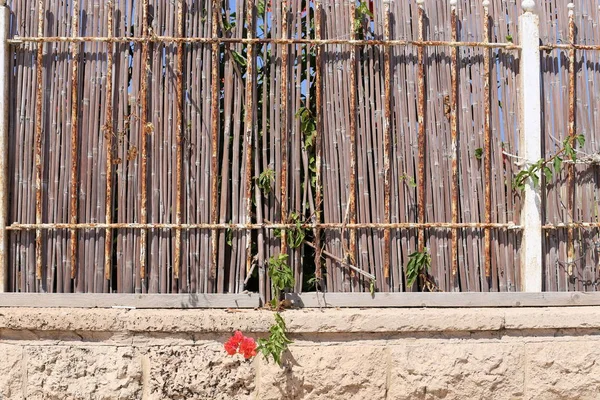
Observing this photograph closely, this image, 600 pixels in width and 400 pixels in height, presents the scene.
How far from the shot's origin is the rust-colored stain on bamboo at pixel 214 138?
414cm

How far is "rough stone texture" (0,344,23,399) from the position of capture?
401 cm

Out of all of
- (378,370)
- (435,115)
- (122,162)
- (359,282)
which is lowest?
(378,370)

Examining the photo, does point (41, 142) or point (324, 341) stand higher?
point (41, 142)

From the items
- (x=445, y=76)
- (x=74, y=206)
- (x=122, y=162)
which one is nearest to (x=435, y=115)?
(x=445, y=76)

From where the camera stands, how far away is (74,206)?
413 centimetres

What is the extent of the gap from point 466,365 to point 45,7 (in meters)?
3.26

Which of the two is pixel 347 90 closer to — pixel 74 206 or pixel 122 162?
pixel 122 162

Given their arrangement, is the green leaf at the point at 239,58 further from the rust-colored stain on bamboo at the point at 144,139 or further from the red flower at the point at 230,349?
the red flower at the point at 230,349

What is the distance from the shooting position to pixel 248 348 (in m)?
3.92

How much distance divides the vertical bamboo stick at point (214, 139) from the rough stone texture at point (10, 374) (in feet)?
3.75

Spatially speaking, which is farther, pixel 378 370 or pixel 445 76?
pixel 445 76

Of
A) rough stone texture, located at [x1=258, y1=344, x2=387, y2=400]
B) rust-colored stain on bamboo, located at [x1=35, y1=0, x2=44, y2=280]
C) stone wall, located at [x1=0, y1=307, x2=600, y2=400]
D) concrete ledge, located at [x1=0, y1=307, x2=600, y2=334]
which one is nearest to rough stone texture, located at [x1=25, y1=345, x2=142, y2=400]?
stone wall, located at [x1=0, y1=307, x2=600, y2=400]

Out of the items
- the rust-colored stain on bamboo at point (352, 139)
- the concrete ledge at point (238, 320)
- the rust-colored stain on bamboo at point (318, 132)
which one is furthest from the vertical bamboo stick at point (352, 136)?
the concrete ledge at point (238, 320)

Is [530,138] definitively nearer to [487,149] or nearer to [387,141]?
[487,149]
